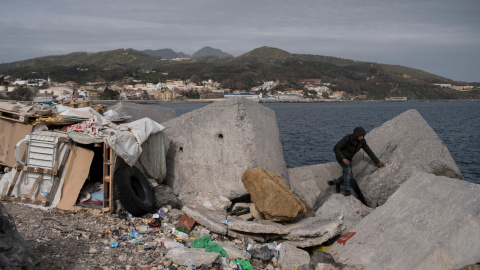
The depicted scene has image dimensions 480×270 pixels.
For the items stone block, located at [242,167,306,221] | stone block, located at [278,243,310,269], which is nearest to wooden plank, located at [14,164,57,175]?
stone block, located at [242,167,306,221]

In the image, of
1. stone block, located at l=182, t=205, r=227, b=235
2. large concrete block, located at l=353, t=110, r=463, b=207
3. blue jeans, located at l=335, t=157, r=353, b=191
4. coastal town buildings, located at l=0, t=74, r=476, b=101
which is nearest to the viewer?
stone block, located at l=182, t=205, r=227, b=235

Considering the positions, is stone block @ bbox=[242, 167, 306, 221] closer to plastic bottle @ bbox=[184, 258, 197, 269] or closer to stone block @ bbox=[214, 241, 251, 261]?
stone block @ bbox=[214, 241, 251, 261]

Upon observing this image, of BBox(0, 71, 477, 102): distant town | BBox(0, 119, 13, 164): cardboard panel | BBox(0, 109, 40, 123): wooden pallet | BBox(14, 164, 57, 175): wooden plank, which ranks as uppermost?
BBox(0, 109, 40, 123): wooden pallet

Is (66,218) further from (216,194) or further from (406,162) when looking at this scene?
(406,162)

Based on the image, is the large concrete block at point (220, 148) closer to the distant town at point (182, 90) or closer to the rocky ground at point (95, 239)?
the rocky ground at point (95, 239)

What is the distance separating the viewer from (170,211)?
7680mm

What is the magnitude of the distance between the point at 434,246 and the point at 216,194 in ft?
14.9

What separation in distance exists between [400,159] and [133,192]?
5587 millimetres

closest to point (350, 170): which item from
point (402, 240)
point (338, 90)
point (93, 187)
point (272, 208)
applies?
point (272, 208)

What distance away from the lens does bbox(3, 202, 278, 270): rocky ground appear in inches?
207

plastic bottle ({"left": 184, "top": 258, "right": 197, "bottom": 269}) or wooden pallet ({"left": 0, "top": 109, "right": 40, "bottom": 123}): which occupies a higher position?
wooden pallet ({"left": 0, "top": 109, "right": 40, "bottom": 123})

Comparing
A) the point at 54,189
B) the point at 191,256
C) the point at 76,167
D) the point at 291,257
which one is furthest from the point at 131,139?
the point at 291,257

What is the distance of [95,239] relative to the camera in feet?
19.6

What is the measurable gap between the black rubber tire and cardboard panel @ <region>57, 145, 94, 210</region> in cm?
66
